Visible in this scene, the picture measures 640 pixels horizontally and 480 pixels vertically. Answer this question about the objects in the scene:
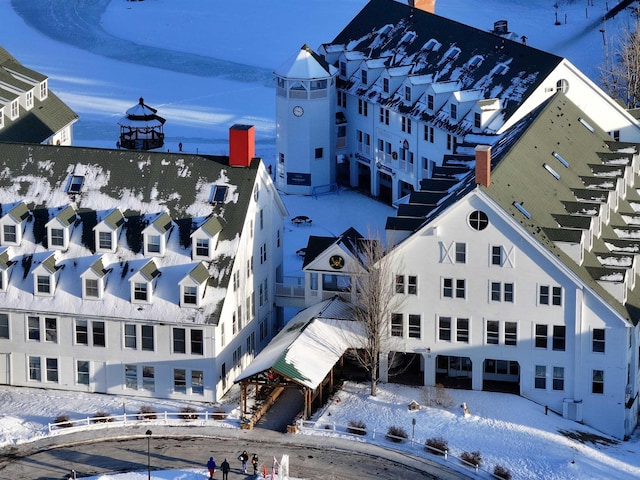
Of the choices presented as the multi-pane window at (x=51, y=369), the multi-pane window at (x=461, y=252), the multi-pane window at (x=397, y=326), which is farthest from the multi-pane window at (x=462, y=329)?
the multi-pane window at (x=51, y=369)

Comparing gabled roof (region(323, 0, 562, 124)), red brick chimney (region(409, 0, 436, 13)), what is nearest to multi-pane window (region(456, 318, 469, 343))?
gabled roof (region(323, 0, 562, 124))

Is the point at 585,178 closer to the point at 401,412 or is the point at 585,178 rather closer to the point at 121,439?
the point at 401,412

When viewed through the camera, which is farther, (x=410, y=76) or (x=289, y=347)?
(x=410, y=76)

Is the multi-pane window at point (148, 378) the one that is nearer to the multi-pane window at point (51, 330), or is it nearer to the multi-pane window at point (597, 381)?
the multi-pane window at point (51, 330)

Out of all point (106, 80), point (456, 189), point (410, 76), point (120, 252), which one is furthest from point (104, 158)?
point (106, 80)

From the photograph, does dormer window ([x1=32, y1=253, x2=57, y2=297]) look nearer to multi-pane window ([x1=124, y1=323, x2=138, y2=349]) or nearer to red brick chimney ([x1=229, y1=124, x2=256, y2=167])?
multi-pane window ([x1=124, y1=323, x2=138, y2=349])
